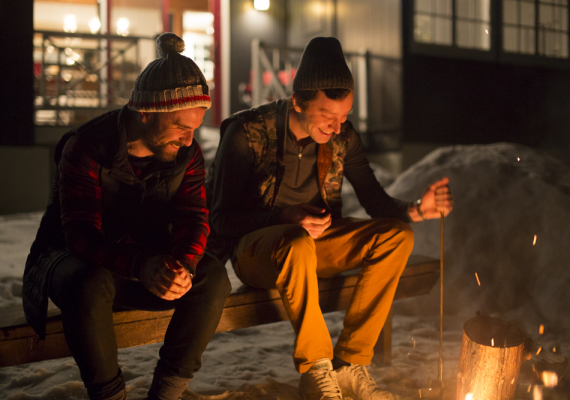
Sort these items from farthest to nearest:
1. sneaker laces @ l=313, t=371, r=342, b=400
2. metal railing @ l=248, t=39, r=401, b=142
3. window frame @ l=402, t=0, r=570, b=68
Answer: metal railing @ l=248, t=39, r=401, b=142
window frame @ l=402, t=0, r=570, b=68
sneaker laces @ l=313, t=371, r=342, b=400

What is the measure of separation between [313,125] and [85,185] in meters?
1.12

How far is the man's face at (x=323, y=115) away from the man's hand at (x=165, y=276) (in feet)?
3.32

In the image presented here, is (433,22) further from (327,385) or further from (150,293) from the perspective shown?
(150,293)

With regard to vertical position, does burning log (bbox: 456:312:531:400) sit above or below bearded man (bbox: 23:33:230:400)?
below

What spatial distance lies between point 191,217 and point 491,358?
1.44 meters

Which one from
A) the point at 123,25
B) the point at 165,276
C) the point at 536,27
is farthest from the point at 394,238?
the point at 123,25

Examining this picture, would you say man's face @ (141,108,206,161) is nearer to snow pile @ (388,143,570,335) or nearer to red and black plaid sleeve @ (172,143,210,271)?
red and black plaid sleeve @ (172,143,210,271)

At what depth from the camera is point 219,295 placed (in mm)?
2092

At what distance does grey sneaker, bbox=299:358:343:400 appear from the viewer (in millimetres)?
2152

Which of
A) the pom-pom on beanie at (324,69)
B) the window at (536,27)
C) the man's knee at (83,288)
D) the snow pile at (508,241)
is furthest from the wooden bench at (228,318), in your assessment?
the window at (536,27)

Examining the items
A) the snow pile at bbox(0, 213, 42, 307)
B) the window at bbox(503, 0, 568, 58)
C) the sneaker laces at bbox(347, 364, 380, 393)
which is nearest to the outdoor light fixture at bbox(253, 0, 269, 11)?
the window at bbox(503, 0, 568, 58)

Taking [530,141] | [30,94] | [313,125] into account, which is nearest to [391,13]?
[530,141]

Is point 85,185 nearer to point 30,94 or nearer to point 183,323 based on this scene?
point 183,323

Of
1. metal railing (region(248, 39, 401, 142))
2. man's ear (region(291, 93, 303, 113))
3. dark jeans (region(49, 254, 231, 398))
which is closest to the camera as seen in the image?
dark jeans (region(49, 254, 231, 398))
